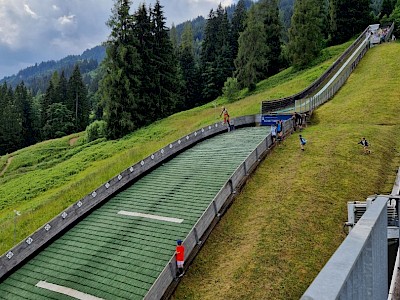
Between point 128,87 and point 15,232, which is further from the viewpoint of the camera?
point 128,87

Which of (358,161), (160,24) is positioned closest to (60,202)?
(358,161)

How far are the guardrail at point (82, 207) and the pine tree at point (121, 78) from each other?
19.3m

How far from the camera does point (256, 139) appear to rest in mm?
26453

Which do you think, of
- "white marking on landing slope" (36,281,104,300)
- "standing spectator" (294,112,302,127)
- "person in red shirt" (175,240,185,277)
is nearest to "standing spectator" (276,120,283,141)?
"standing spectator" (294,112,302,127)

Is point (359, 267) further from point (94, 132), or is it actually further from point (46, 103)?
point (46, 103)

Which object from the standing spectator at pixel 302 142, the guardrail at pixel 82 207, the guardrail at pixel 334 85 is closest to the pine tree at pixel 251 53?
the guardrail at pixel 334 85

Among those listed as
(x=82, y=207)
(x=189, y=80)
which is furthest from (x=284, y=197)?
(x=189, y=80)

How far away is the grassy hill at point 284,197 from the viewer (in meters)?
12.8

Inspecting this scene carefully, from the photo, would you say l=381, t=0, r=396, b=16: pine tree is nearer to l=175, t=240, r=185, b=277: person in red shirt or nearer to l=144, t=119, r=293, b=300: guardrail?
l=144, t=119, r=293, b=300: guardrail

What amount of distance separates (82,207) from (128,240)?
390 cm

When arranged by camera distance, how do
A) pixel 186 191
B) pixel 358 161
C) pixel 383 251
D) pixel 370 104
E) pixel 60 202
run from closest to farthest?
pixel 383 251 < pixel 186 191 < pixel 358 161 < pixel 60 202 < pixel 370 104

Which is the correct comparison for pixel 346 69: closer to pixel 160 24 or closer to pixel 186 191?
pixel 160 24

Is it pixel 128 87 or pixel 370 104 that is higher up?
pixel 128 87

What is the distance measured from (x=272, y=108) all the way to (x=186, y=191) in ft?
61.6
